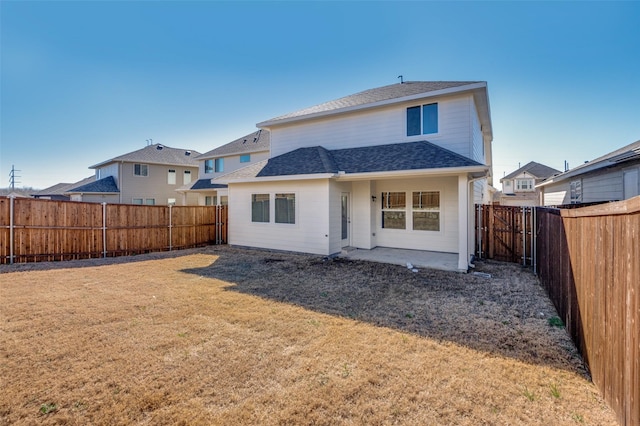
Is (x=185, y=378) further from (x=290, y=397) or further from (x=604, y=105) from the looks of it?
(x=604, y=105)

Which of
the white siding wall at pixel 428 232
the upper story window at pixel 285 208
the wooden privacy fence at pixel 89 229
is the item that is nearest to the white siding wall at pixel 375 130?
the white siding wall at pixel 428 232

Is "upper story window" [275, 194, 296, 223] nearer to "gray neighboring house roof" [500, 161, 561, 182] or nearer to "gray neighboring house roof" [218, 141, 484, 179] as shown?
"gray neighboring house roof" [218, 141, 484, 179]

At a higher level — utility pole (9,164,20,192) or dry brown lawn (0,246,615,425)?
utility pole (9,164,20,192)

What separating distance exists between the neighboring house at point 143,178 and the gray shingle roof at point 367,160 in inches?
659

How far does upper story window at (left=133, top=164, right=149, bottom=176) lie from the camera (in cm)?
2365

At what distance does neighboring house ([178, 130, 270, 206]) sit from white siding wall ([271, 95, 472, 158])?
7150mm

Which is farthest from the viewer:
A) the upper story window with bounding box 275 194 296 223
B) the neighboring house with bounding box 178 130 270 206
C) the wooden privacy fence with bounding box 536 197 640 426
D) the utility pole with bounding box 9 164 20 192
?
the utility pole with bounding box 9 164 20 192

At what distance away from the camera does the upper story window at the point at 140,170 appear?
23650mm

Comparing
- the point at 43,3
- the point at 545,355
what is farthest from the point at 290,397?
the point at 43,3

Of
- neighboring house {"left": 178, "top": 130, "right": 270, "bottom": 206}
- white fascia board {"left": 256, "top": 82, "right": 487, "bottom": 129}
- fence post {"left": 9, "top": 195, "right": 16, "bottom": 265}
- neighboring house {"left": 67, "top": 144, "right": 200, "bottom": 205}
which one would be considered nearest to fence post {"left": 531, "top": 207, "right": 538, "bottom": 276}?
white fascia board {"left": 256, "top": 82, "right": 487, "bottom": 129}

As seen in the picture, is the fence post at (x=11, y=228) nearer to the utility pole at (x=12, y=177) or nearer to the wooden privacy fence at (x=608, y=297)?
the wooden privacy fence at (x=608, y=297)

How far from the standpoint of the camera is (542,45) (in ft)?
33.7

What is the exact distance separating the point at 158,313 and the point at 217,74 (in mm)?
11811

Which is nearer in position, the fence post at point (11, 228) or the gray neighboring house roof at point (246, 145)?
the fence post at point (11, 228)
